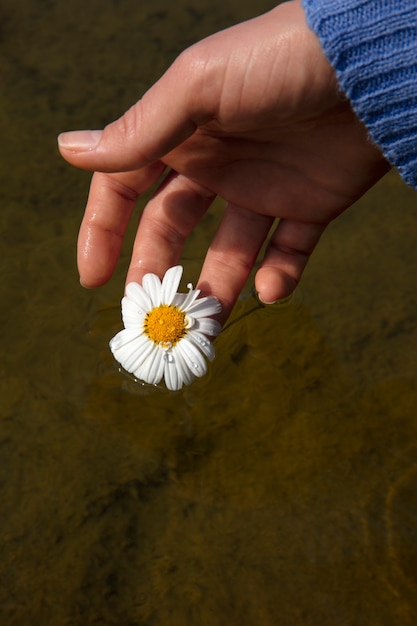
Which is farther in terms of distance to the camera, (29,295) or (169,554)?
(29,295)

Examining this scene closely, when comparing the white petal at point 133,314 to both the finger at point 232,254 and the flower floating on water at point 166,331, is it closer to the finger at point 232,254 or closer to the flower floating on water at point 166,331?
the flower floating on water at point 166,331

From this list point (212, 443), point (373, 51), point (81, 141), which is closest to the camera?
point (373, 51)

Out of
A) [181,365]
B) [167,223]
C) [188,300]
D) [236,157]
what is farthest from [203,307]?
[236,157]

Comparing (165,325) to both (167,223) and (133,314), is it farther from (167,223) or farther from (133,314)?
(167,223)

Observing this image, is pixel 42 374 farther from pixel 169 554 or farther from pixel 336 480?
pixel 336 480

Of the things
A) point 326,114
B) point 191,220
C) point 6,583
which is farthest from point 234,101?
point 6,583

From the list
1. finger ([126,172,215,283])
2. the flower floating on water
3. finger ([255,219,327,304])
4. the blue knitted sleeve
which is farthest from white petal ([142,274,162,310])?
the blue knitted sleeve

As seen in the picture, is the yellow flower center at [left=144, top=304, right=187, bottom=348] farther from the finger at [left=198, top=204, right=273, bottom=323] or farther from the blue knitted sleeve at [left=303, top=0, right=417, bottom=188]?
the blue knitted sleeve at [left=303, top=0, right=417, bottom=188]

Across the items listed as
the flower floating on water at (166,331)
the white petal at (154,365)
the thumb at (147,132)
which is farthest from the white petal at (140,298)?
the thumb at (147,132)
